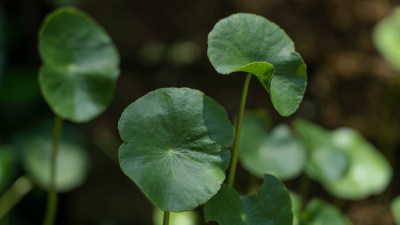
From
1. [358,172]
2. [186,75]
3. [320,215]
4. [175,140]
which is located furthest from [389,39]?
[175,140]

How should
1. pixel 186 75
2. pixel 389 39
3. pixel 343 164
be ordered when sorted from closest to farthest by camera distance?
pixel 343 164, pixel 389 39, pixel 186 75

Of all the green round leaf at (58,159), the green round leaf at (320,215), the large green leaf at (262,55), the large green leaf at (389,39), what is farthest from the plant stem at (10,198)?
the large green leaf at (389,39)

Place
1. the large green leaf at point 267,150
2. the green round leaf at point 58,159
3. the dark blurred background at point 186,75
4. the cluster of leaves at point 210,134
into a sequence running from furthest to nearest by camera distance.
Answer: the green round leaf at point 58,159
the dark blurred background at point 186,75
the large green leaf at point 267,150
the cluster of leaves at point 210,134

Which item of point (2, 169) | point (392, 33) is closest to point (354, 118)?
point (392, 33)

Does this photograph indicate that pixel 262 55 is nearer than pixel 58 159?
Yes

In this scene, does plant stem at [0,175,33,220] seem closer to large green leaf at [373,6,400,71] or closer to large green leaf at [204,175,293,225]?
large green leaf at [204,175,293,225]

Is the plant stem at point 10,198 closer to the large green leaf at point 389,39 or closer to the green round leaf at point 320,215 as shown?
the green round leaf at point 320,215

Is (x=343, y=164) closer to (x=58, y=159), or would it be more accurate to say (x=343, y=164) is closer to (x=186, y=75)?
(x=186, y=75)
